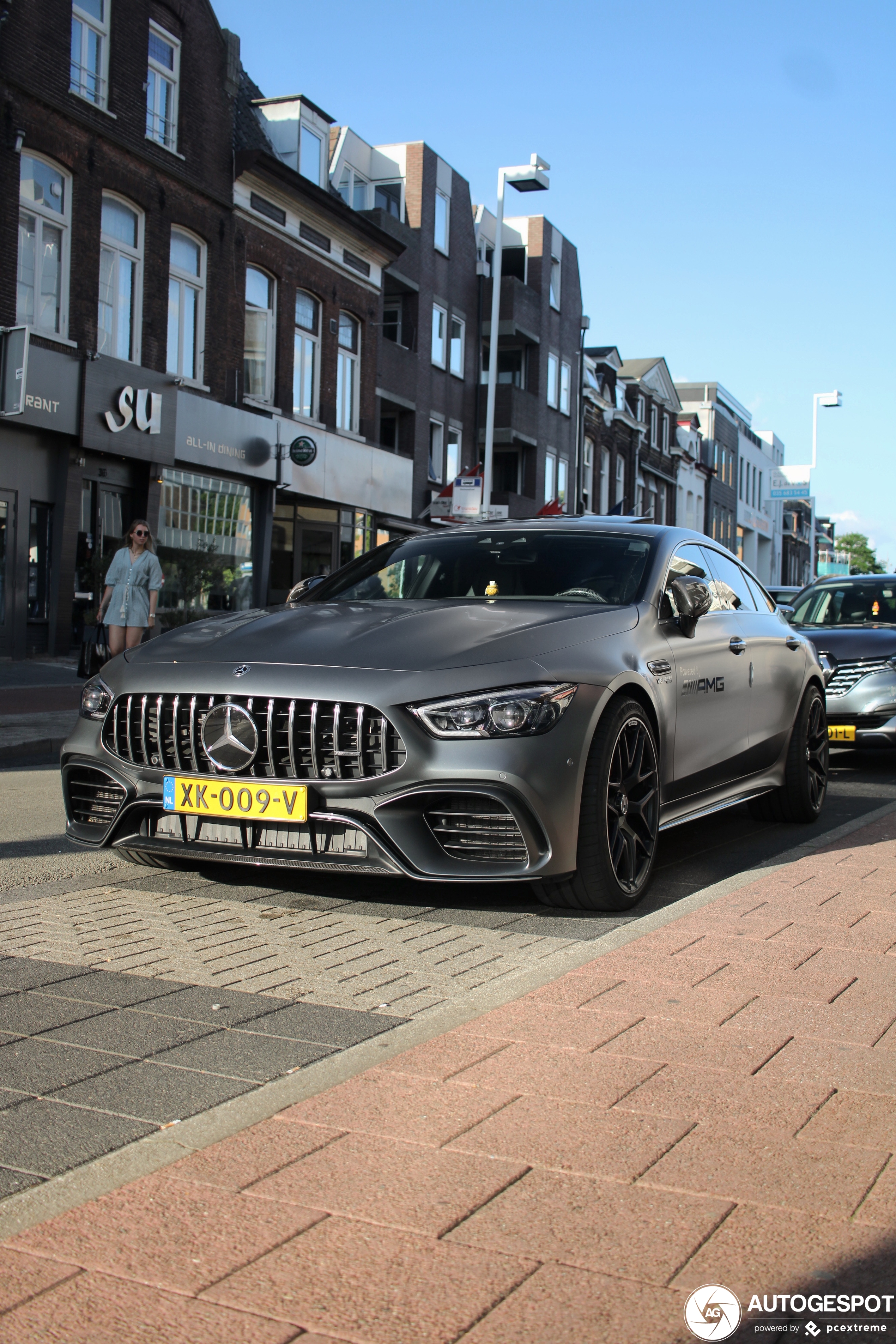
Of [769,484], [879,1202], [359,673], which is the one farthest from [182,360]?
[769,484]

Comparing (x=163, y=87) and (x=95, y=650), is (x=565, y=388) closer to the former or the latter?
(x=163, y=87)

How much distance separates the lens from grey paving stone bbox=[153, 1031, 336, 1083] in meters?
3.07

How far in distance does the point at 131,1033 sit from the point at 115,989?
0.42 m

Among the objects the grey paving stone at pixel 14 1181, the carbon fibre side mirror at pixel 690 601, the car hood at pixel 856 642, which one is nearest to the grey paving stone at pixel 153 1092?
the grey paving stone at pixel 14 1181

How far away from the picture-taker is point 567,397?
43719 mm

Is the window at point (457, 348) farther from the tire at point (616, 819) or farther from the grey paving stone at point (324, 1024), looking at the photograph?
the grey paving stone at point (324, 1024)

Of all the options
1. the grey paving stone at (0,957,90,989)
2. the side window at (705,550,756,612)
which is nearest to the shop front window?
the side window at (705,550,756,612)

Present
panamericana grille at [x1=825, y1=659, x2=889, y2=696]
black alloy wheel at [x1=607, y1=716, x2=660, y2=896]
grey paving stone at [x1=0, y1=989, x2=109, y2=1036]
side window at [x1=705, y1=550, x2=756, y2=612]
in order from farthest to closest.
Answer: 1. panamericana grille at [x1=825, y1=659, x2=889, y2=696]
2. side window at [x1=705, y1=550, x2=756, y2=612]
3. black alloy wheel at [x1=607, y1=716, x2=660, y2=896]
4. grey paving stone at [x1=0, y1=989, x2=109, y2=1036]

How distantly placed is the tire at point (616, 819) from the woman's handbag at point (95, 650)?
10.6m

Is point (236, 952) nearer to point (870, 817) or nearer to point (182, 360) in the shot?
point (870, 817)

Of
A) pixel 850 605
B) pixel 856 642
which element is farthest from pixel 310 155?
pixel 856 642

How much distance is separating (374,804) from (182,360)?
1958 centimetres

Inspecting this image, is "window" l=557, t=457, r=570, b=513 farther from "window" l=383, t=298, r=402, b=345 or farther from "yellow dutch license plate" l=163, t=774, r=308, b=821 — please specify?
"yellow dutch license plate" l=163, t=774, r=308, b=821

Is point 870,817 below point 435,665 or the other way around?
below
